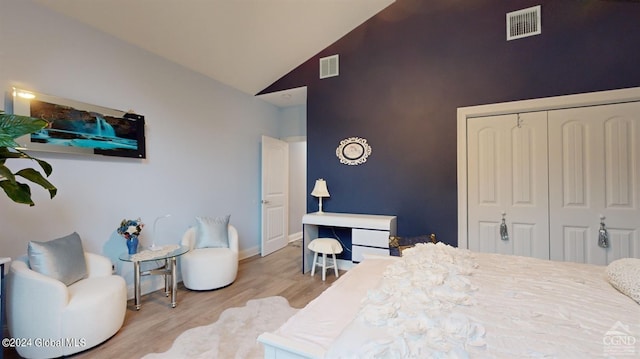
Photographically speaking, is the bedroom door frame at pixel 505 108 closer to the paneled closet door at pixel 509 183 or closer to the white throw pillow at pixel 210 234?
the paneled closet door at pixel 509 183

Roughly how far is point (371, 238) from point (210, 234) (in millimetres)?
1950

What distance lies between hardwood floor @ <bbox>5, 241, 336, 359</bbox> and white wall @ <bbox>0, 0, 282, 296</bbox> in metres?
0.57

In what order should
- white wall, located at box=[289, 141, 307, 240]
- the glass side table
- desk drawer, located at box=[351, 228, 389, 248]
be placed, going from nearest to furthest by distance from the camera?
the glass side table < desk drawer, located at box=[351, 228, 389, 248] < white wall, located at box=[289, 141, 307, 240]

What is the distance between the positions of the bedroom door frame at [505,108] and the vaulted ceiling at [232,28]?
1829mm

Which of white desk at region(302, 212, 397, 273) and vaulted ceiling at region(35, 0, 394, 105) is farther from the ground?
vaulted ceiling at region(35, 0, 394, 105)

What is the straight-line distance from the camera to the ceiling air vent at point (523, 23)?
2.85 m

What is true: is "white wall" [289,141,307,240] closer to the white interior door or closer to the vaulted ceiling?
the white interior door

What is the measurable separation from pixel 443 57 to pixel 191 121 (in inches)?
127

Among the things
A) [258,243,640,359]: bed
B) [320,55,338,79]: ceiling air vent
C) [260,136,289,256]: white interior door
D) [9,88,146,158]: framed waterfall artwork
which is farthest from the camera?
[260,136,289,256]: white interior door

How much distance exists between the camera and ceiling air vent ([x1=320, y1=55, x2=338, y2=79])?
390 centimetres

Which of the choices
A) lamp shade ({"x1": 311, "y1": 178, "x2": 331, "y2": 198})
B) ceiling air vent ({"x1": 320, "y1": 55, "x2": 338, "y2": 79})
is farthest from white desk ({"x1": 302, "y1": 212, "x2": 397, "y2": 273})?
ceiling air vent ({"x1": 320, "y1": 55, "x2": 338, "y2": 79})

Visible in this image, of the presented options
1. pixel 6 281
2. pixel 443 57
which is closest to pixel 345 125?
pixel 443 57

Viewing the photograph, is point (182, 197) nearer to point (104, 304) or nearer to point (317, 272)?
point (104, 304)

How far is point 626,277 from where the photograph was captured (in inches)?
50.4
